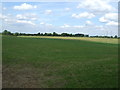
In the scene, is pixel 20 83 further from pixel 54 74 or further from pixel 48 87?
pixel 54 74

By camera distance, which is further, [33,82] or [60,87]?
[33,82]

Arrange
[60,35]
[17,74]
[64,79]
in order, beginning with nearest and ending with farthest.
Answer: [64,79] → [17,74] → [60,35]

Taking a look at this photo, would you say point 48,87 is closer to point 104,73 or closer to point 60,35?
point 104,73

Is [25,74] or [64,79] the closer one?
[64,79]

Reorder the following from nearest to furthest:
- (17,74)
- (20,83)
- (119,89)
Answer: (119,89) → (20,83) → (17,74)

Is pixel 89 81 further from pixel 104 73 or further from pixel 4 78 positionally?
pixel 4 78

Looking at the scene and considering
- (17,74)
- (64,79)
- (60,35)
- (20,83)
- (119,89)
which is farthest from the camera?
(60,35)

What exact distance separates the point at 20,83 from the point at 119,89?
4.17 metres

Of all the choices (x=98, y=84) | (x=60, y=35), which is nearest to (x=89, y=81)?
(x=98, y=84)

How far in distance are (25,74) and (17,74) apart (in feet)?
1.37

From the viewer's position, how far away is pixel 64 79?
9.74 metres

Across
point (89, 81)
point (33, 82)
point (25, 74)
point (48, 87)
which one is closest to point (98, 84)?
point (89, 81)

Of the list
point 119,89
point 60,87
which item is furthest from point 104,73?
point 60,87

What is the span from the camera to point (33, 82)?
30.1 feet
